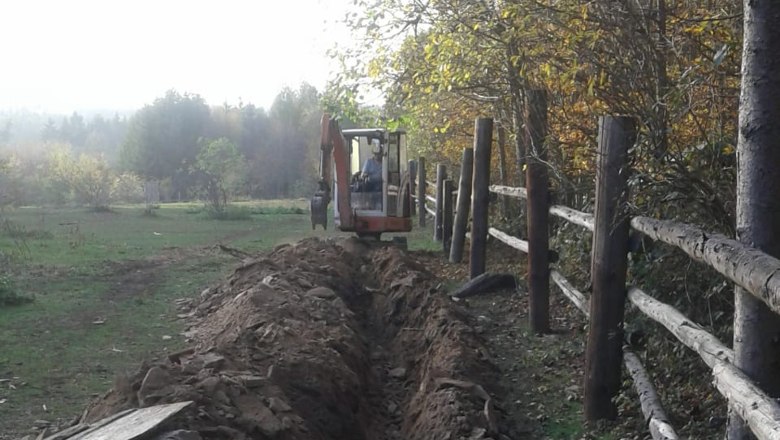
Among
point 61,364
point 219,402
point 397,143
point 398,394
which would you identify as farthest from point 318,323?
point 397,143

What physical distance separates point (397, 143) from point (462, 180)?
14.3ft

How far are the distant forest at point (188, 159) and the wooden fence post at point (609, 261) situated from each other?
96.1 ft

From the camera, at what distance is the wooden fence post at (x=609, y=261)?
16.6ft

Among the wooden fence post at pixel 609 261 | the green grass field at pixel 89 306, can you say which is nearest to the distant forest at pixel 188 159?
the green grass field at pixel 89 306

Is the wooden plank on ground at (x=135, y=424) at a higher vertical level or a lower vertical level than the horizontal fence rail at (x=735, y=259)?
lower

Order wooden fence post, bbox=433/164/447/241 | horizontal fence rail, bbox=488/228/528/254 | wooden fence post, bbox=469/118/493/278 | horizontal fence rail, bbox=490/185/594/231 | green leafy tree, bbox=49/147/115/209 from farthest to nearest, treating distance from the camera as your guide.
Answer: green leafy tree, bbox=49/147/115/209 → wooden fence post, bbox=433/164/447/241 → wooden fence post, bbox=469/118/493/278 → horizontal fence rail, bbox=488/228/528/254 → horizontal fence rail, bbox=490/185/594/231

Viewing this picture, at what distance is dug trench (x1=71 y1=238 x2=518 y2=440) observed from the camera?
4.75 m

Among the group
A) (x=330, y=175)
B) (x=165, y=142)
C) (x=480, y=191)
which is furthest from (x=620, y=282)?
(x=165, y=142)

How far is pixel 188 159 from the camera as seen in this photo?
226 feet

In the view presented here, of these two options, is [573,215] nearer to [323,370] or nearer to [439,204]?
[323,370]

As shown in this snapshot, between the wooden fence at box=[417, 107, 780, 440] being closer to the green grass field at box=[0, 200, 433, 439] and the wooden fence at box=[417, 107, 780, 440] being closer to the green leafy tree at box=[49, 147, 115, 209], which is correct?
the green grass field at box=[0, 200, 433, 439]

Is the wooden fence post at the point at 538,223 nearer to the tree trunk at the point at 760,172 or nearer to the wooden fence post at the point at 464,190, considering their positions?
the tree trunk at the point at 760,172

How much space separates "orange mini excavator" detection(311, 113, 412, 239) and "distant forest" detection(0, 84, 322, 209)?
17874 mm

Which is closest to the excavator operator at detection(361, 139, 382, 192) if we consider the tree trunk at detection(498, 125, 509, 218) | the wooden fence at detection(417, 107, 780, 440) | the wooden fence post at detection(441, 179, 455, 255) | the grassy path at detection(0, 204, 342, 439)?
the wooden fence post at detection(441, 179, 455, 255)
